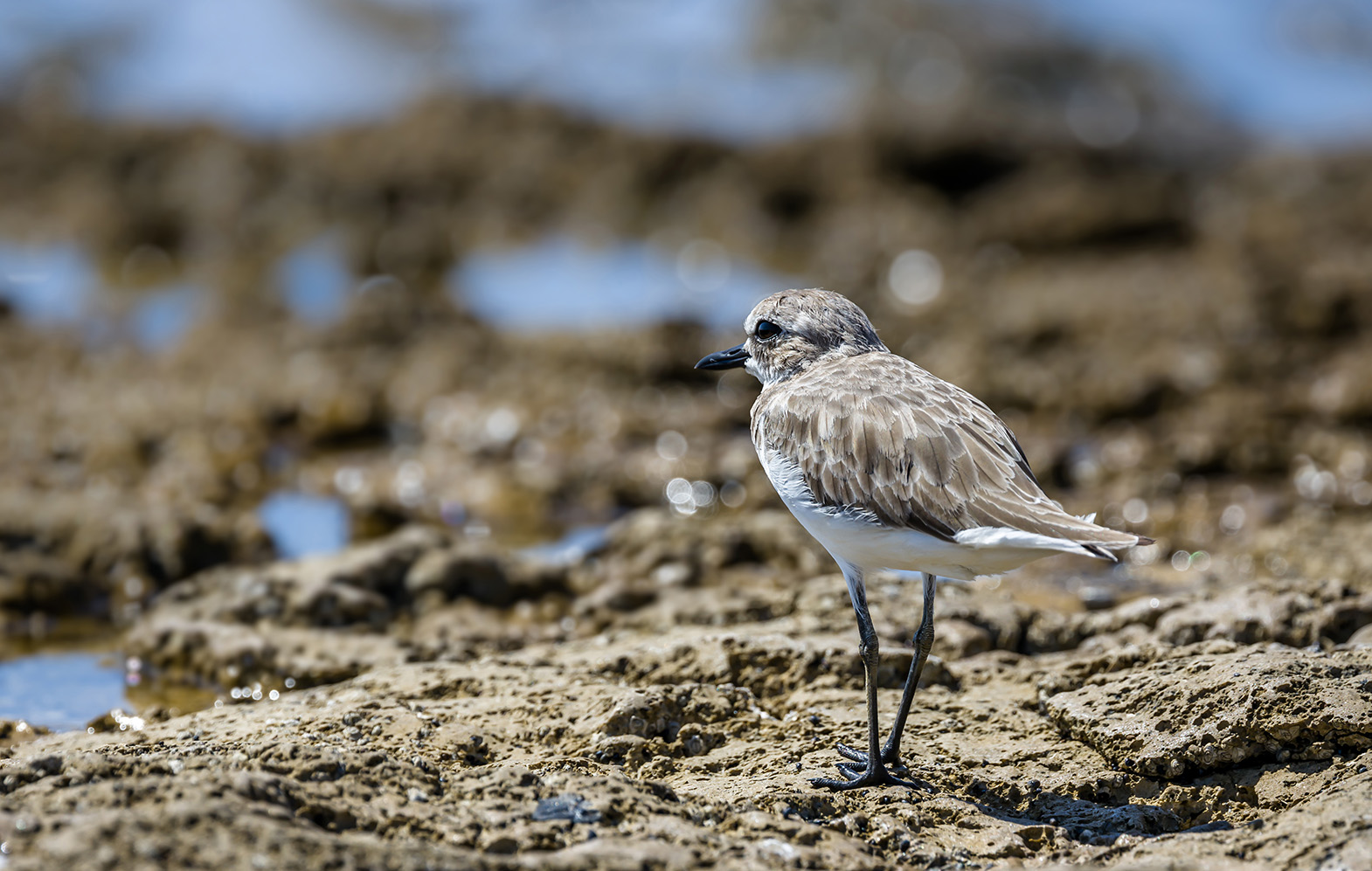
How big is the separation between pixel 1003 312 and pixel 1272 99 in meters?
14.4

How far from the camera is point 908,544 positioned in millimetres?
4727

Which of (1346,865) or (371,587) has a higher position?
(371,587)

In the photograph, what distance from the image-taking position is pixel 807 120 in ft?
64.1

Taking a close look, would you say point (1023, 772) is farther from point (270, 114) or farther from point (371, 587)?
point (270, 114)

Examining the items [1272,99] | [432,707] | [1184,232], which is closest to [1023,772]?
[432,707]

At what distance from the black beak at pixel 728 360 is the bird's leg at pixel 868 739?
54.5 inches

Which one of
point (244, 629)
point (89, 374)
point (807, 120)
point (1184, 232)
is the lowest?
point (244, 629)

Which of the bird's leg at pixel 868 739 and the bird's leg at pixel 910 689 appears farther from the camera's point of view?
the bird's leg at pixel 910 689

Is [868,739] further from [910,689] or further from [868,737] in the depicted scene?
[910,689]

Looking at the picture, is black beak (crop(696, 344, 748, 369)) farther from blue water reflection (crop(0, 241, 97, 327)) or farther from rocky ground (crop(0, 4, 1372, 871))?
blue water reflection (crop(0, 241, 97, 327))

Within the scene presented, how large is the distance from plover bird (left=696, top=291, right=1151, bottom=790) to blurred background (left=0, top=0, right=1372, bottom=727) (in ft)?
10.8

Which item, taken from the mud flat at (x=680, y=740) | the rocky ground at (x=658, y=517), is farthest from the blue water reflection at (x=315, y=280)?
the mud flat at (x=680, y=740)

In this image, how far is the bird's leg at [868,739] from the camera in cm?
472

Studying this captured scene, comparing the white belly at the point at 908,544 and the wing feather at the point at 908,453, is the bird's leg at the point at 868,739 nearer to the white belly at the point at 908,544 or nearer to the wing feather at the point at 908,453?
the white belly at the point at 908,544
